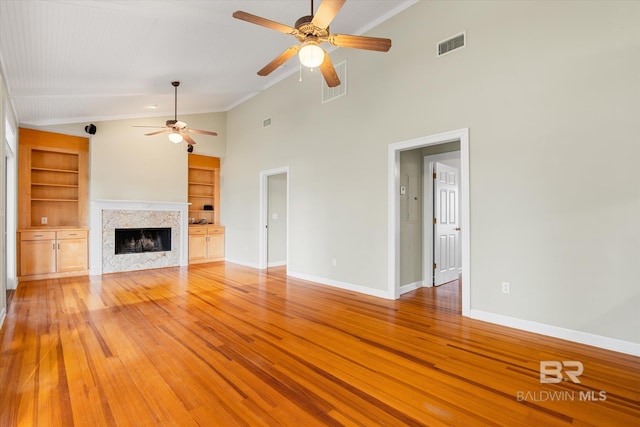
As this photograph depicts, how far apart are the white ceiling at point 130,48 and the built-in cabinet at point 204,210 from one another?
2435mm

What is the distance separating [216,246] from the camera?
8234 millimetres

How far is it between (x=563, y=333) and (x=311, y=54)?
358cm

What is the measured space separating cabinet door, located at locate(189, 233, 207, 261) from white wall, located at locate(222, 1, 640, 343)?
430 centimetres

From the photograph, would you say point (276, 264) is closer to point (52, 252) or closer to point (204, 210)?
point (204, 210)

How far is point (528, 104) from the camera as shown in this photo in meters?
3.27

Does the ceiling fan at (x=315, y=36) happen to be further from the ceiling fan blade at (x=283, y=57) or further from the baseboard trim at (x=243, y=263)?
the baseboard trim at (x=243, y=263)

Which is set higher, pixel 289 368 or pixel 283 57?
pixel 283 57

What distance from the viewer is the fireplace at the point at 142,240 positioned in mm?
6793

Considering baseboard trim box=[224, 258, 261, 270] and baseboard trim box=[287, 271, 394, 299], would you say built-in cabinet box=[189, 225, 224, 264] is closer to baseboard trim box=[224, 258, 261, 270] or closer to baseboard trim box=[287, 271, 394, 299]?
baseboard trim box=[224, 258, 261, 270]

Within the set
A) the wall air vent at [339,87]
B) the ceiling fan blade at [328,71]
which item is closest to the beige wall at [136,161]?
the wall air vent at [339,87]

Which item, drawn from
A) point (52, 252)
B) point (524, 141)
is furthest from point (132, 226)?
point (524, 141)

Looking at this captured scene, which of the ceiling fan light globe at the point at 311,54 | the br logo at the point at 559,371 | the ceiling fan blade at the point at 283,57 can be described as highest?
the ceiling fan blade at the point at 283,57

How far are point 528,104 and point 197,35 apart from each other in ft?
13.2

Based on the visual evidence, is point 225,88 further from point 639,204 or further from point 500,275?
point 639,204
